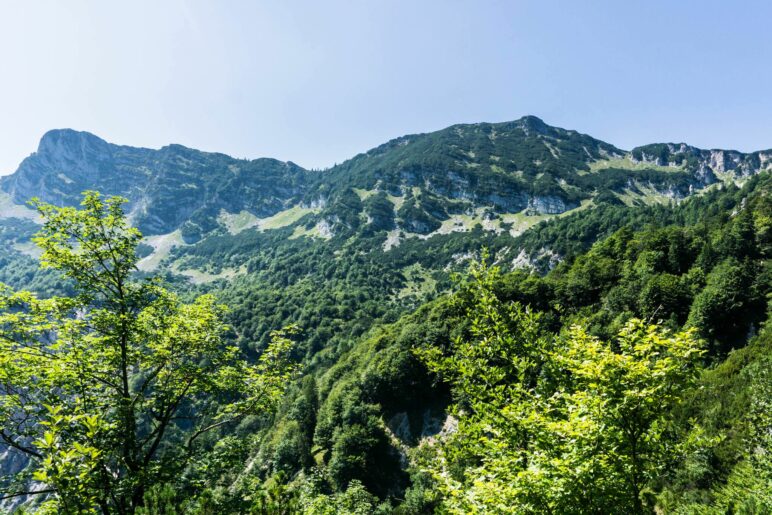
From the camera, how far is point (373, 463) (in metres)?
55.0

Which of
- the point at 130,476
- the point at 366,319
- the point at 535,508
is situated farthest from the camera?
the point at 366,319

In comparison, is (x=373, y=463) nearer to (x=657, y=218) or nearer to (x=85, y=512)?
(x=85, y=512)

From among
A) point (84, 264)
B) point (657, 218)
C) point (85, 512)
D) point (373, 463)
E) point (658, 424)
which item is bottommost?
point (373, 463)

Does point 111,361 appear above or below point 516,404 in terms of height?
above

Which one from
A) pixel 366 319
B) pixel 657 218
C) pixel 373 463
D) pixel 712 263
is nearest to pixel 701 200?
pixel 657 218

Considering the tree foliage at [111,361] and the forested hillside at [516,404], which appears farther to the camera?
the tree foliage at [111,361]

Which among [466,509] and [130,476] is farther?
[130,476]

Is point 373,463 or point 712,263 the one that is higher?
point 712,263

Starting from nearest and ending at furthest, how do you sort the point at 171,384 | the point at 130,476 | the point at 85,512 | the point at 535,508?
the point at 85,512 < the point at 535,508 < the point at 130,476 < the point at 171,384

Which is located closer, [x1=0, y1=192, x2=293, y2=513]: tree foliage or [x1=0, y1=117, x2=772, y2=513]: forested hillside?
[x1=0, y1=117, x2=772, y2=513]: forested hillside

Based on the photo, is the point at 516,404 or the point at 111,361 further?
the point at 111,361

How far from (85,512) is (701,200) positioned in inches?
8807

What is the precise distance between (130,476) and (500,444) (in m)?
9.63

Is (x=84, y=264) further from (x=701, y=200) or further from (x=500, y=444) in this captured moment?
(x=701, y=200)
